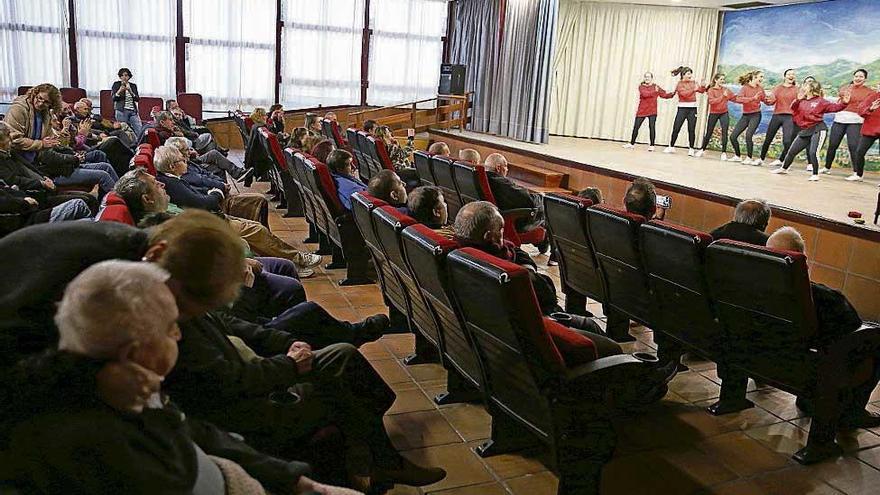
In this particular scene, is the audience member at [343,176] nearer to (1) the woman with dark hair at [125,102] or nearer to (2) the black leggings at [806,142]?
(2) the black leggings at [806,142]

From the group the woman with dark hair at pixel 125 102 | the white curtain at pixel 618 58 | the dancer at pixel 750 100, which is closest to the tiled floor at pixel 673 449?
the dancer at pixel 750 100

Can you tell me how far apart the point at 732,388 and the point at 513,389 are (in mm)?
1243

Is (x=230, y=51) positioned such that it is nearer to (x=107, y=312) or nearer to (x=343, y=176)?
(x=343, y=176)

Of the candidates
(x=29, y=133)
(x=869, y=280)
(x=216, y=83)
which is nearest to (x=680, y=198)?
(x=869, y=280)

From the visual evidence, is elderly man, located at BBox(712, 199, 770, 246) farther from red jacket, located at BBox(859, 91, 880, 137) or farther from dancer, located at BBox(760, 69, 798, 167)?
dancer, located at BBox(760, 69, 798, 167)

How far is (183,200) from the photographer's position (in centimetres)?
411

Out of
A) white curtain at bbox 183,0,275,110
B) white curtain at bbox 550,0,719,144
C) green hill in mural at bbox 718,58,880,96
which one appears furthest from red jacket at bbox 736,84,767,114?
white curtain at bbox 183,0,275,110

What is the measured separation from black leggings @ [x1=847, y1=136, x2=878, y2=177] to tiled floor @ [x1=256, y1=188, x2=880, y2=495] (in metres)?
5.30

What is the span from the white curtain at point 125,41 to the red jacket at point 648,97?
7866mm

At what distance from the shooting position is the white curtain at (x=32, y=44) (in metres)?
10.9

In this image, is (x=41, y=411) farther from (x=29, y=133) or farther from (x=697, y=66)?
(x=697, y=66)

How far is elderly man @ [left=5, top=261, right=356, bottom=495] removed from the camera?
105 cm

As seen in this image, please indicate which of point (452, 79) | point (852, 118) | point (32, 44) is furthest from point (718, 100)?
point (32, 44)

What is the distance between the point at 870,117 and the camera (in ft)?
23.4
